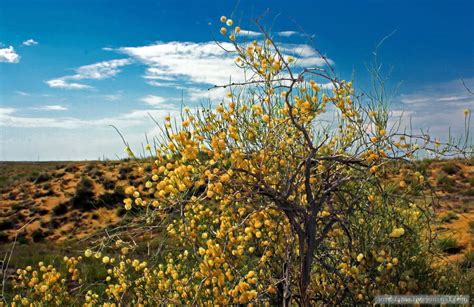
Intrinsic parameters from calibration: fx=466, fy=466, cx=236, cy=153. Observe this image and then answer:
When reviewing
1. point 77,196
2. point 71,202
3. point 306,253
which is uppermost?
point 306,253

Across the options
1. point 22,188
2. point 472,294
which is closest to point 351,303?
point 472,294

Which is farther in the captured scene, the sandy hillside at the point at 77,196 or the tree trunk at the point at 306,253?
the sandy hillside at the point at 77,196

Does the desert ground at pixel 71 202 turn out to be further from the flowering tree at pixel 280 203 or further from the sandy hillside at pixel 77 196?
the flowering tree at pixel 280 203

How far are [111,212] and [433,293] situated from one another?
17.7 m

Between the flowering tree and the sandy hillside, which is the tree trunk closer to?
the flowering tree

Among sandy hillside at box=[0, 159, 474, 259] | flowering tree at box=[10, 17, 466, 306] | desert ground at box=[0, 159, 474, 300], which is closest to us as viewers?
flowering tree at box=[10, 17, 466, 306]

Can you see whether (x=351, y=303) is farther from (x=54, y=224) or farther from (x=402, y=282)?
(x=54, y=224)

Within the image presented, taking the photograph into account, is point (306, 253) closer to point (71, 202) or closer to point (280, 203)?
point (280, 203)

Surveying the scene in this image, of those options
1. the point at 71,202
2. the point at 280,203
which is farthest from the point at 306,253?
the point at 71,202

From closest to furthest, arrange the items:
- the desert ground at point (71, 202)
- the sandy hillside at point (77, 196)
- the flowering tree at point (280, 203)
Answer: the flowering tree at point (280, 203) → the desert ground at point (71, 202) → the sandy hillside at point (77, 196)

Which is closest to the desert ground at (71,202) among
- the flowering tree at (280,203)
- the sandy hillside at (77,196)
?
the sandy hillside at (77,196)

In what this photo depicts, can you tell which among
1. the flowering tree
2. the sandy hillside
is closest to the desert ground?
the sandy hillside

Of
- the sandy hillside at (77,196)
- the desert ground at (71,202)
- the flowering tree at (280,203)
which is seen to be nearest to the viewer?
the flowering tree at (280,203)

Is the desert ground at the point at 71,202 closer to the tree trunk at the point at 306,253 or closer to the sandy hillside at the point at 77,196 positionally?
the sandy hillside at the point at 77,196
